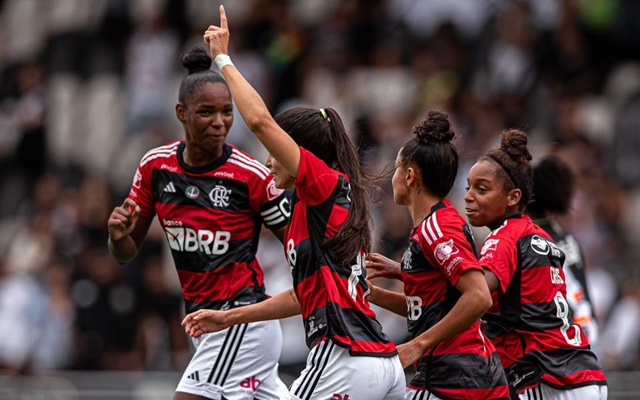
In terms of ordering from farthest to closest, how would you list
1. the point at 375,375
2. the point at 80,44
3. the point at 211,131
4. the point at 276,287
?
the point at 80,44, the point at 276,287, the point at 211,131, the point at 375,375

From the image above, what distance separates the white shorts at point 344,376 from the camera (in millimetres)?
5711

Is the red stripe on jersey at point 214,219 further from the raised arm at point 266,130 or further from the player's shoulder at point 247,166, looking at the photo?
the raised arm at point 266,130


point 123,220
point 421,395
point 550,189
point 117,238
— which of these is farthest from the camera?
point 550,189

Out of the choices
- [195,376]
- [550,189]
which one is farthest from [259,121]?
[550,189]

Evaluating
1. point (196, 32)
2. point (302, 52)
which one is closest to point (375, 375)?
point (302, 52)

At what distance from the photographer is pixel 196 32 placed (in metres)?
16.1

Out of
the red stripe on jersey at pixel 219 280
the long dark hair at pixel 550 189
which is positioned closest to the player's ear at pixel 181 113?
the red stripe on jersey at pixel 219 280

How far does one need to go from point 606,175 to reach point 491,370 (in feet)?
25.9

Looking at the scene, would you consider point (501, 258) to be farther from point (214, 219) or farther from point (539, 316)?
point (214, 219)

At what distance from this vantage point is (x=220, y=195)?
7.09m

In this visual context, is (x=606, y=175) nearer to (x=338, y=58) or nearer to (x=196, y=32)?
(x=338, y=58)

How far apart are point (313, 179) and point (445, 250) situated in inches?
27.9

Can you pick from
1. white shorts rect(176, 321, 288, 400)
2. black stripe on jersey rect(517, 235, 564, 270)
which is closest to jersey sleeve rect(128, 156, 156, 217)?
white shorts rect(176, 321, 288, 400)

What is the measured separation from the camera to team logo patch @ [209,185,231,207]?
23.2 feet
